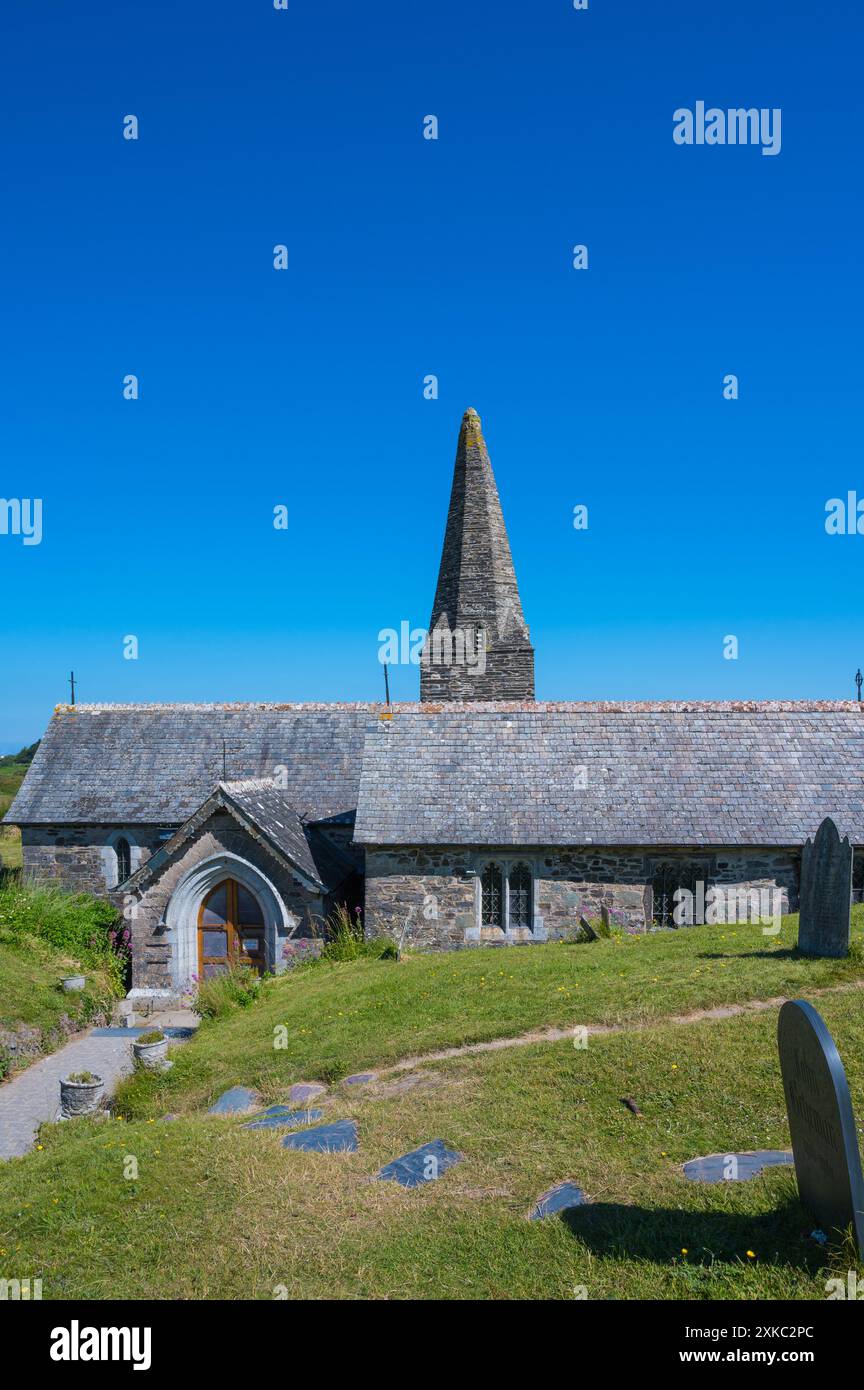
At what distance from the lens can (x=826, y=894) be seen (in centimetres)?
1277

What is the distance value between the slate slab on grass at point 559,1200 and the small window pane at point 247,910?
13772mm

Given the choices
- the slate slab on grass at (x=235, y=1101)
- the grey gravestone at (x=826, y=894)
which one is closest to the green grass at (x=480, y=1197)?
the slate slab on grass at (x=235, y=1101)

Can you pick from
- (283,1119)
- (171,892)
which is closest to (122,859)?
(171,892)

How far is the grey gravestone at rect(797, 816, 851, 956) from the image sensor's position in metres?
12.5

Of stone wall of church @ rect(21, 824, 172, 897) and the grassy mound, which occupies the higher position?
stone wall of church @ rect(21, 824, 172, 897)

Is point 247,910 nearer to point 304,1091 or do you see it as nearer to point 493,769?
point 493,769

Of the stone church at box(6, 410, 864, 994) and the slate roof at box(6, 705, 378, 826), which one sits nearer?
the stone church at box(6, 410, 864, 994)

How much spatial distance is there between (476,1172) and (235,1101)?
14.6 feet

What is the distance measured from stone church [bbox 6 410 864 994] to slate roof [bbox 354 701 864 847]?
0.15 feet

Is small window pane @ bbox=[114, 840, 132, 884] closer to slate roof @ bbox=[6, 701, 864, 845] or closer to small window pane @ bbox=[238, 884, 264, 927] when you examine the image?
slate roof @ bbox=[6, 701, 864, 845]

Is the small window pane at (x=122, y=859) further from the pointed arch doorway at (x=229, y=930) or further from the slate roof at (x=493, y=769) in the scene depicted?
the pointed arch doorway at (x=229, y=930)

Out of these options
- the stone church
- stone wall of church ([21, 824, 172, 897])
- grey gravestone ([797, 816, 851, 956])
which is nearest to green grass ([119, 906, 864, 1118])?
grey gravestone ([797, 816, 851, 956])
